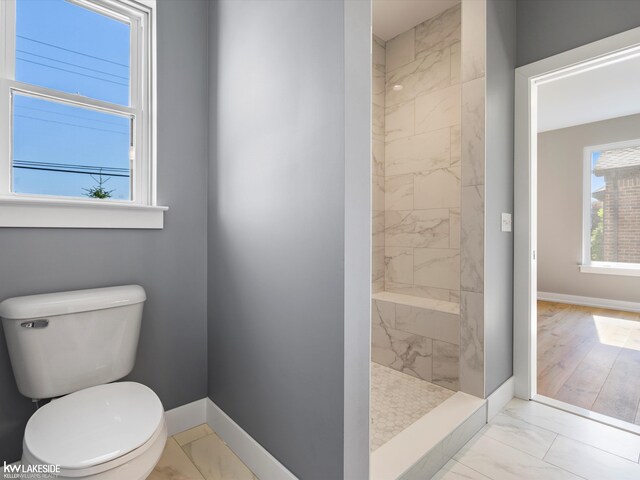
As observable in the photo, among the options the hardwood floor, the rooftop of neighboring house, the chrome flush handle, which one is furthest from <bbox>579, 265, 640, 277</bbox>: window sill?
the chrome flush handle

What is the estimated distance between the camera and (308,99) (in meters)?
1.15

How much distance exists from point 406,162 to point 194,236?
6.43ft

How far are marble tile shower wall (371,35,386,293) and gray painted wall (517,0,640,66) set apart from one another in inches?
47.6

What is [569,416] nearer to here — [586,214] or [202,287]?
[202,287]

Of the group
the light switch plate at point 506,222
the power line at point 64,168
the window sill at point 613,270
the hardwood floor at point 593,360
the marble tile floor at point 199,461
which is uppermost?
the power line at point 64,168

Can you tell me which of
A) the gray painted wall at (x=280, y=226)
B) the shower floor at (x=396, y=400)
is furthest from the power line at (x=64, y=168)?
the shower floor at (x=396, y=400)

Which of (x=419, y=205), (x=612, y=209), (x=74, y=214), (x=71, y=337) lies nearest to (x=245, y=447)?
(x=71, y=337)

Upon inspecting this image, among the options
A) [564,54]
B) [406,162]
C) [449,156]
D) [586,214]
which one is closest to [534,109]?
[564,54]

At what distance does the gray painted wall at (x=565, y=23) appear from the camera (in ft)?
A: 5.46

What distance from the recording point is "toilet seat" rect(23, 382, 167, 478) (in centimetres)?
88

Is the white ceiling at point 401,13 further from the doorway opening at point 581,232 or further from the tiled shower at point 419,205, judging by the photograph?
the doorway opening at point 581,232

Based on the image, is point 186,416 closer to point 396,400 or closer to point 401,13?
point 396,400

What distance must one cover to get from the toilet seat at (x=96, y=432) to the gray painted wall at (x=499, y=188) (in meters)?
1.66

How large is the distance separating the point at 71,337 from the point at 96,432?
1.48 ft
